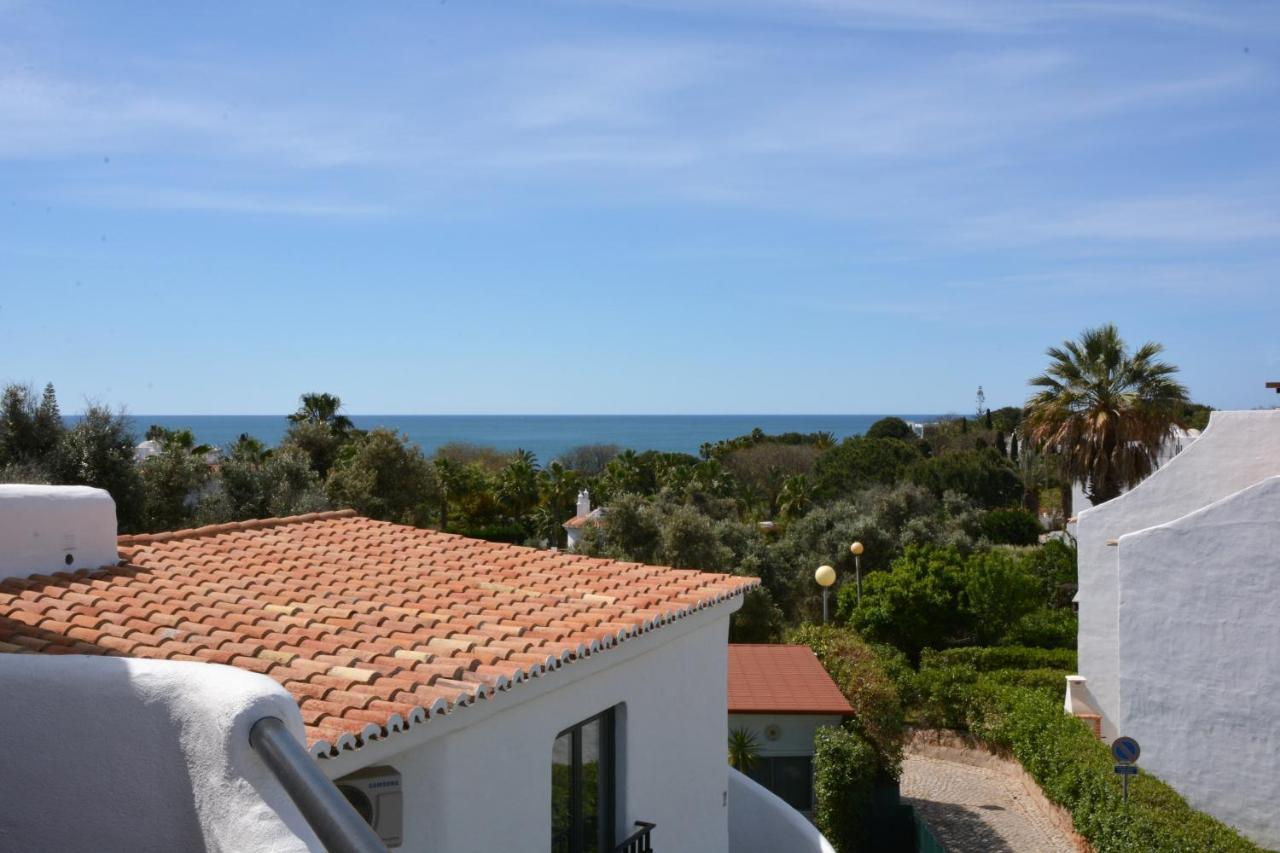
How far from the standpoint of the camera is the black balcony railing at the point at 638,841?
925cm

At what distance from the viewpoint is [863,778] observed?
18516mm

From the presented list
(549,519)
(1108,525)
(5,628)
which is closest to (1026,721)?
(1108,525)

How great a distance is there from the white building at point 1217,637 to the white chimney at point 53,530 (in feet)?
51.3

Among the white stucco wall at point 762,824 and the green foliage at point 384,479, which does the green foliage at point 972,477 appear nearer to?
the green foliage at point 384,479

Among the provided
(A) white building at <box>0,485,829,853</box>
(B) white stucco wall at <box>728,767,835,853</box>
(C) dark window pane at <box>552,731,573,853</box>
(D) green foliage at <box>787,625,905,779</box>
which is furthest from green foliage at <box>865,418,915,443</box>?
(C) dark window pane at <box>552,731,573,853</box>

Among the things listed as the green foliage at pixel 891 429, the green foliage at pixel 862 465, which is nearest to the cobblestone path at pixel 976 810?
the green foliage at pixel 862 465

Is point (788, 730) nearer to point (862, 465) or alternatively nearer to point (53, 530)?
point (53, 530)

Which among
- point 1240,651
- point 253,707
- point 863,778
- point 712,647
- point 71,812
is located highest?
point 253,707

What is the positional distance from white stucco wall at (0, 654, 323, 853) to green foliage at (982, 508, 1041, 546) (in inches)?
1898

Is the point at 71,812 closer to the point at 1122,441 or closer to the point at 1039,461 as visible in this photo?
the point at 1122,441

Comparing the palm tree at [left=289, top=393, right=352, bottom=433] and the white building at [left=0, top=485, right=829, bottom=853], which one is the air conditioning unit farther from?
the palm tree at [left=289, top=393, right=352, bottom=433]

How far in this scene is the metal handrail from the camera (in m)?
2.79

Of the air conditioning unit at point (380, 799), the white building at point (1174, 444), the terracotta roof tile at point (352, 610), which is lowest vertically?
the air conditioning unit at point (380, 799)

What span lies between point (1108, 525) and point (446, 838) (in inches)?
693
